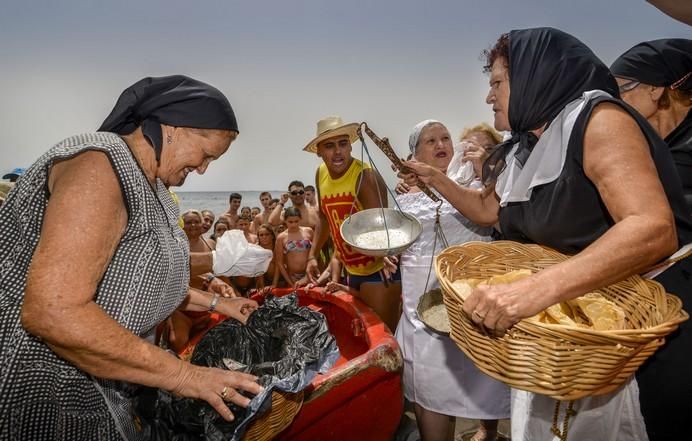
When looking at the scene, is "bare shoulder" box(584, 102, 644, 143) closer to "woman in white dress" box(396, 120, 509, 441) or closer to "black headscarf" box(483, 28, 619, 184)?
"black headscarf" box(483, 28, 619, 184)

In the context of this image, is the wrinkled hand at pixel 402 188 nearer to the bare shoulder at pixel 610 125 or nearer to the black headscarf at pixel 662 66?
the black headscarf at pixel 662 66

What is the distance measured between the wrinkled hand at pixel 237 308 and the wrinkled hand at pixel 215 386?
0.88m

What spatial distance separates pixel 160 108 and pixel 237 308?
1256mm

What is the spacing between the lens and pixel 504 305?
933mm

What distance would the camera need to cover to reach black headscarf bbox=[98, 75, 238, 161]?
1.32 m

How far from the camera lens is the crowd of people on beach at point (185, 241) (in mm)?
963

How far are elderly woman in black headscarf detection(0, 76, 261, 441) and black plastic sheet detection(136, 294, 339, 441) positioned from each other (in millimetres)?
117

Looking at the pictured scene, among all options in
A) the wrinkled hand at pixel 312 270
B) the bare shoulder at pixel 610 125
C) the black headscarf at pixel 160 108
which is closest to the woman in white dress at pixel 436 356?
the bare shoulder at pixel 610 125

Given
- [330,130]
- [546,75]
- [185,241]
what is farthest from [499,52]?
[330,130]

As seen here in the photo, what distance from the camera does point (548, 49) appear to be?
4.49 feet

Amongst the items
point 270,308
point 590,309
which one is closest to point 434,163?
point 270,308

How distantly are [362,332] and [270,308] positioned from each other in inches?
48.5

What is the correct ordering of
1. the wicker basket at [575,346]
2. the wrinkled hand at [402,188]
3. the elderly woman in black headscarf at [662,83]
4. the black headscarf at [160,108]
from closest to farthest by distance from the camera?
A: the wicker basket at [575,346] < the black headscarf at [160,108] < the elderly woman in black headscarf at [662,83] < the wrinkled hand at [402,188]

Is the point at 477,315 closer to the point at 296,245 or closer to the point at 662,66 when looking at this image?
the point at 662,66
